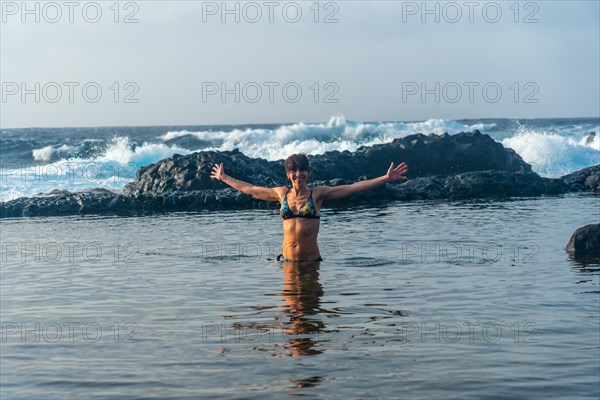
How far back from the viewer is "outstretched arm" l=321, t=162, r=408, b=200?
10675mm

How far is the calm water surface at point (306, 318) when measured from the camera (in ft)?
21.9

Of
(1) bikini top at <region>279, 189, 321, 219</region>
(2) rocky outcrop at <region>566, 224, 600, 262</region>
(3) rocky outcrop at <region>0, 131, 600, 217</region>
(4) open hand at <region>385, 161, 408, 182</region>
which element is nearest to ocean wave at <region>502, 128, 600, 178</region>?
(3) rocky outcrop at <region>0, 131, 600, 217</region>

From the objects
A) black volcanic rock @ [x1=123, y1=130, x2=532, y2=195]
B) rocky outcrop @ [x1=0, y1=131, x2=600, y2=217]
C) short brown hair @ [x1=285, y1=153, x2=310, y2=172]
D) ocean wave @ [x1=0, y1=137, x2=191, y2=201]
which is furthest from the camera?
ocean wave @ [x1=0, y1=137, x2=191, y2=201]

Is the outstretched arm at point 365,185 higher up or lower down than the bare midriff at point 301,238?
higher up

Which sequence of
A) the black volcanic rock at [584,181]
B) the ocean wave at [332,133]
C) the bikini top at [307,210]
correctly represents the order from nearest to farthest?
the bikini top at [307,210]
the black volcanic rock at [584,181]
the ocean wave at [332,133]

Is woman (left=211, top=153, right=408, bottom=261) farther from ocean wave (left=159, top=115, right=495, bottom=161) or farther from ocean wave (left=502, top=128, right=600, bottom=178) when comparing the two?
ocean wave (left=159, top=115, right=495, bottom=161)

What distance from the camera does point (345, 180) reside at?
28.7 metres

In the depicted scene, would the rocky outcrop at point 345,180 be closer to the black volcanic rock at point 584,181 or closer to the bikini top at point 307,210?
the black volcanic rock at point 584,181

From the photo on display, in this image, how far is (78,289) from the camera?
11.5m

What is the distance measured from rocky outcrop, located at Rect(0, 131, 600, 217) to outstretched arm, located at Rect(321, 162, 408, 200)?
494 inches

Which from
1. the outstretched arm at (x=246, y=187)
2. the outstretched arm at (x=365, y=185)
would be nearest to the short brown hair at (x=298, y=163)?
the outstretched arm at (x=365, y=185)

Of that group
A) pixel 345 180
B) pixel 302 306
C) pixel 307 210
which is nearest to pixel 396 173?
pixel 307 210

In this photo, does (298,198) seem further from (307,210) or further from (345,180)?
(345,180)

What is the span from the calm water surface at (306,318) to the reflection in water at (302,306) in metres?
0.03
